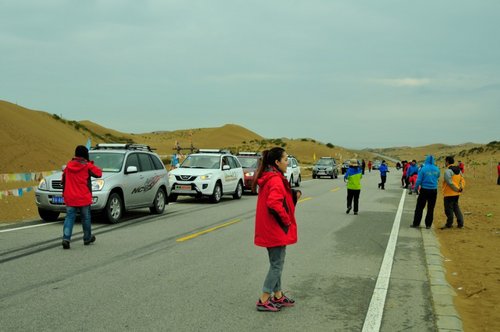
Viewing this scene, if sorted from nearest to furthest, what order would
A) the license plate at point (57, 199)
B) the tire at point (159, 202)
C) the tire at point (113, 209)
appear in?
the license plate at point (57, 199) < the tire at point (113, 209) < the tire at point (159, 202)

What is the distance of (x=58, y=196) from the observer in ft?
39.9

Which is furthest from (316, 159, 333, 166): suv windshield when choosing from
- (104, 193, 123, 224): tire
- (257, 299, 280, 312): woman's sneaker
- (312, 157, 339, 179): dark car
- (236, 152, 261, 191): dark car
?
(257, 299, 280, 312): woman's sneaker

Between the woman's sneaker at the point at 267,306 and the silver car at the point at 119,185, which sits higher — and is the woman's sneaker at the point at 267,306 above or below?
below

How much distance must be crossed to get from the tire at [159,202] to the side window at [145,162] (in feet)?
2.42

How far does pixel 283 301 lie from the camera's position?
5.87 m

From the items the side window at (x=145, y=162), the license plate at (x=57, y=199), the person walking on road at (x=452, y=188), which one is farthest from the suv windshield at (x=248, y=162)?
the license plate at (x=57, y=199)

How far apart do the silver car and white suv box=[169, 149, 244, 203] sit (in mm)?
2872

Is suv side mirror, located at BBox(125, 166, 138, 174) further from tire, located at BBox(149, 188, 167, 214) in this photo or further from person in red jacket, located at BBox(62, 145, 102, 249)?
person in red jacket, located at BBox(62, 145, 102, 249)

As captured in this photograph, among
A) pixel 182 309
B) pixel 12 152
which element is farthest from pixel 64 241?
pixel 12 152

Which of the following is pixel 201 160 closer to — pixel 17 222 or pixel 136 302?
pixel 17 222

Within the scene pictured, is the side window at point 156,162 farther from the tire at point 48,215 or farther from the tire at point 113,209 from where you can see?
the tire at point 48,215

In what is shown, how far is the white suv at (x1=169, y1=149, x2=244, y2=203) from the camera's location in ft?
60.6

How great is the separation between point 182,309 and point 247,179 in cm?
1800

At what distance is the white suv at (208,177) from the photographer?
60.6 ft
